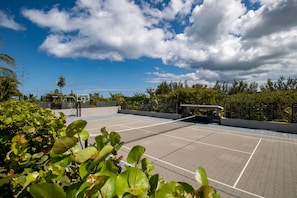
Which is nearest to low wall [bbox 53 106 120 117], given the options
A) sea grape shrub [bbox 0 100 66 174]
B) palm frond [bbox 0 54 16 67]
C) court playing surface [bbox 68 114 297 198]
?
palm frond [bbox 0 54 16 67]

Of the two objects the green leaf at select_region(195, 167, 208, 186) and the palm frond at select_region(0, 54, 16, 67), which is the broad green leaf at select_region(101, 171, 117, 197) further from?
the palm frond at select_region(0, 54, 16, 67)

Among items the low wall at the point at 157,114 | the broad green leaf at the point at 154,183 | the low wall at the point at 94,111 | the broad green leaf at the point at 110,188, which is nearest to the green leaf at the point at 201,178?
the broad green leaf at the point at 154,183

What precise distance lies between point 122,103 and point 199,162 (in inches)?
762

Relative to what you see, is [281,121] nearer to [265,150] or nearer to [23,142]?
[265,150]

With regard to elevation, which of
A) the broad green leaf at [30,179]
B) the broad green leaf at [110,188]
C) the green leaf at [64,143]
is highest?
the green leaf at [64,143]

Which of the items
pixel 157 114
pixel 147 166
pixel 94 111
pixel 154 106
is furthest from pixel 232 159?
pixel 94 111

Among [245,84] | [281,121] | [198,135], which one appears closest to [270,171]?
[198,135]

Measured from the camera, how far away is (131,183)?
0.56 meters

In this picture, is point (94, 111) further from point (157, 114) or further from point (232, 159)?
point (232, 159)

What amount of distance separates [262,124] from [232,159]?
7282 mm

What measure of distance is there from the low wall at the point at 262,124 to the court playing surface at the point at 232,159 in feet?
2.86

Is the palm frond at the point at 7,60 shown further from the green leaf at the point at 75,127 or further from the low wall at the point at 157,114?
the green leaf at the point at 75,127

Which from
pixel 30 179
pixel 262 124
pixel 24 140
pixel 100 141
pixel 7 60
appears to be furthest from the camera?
pixel 262 124

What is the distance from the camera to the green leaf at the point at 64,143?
0.58m
